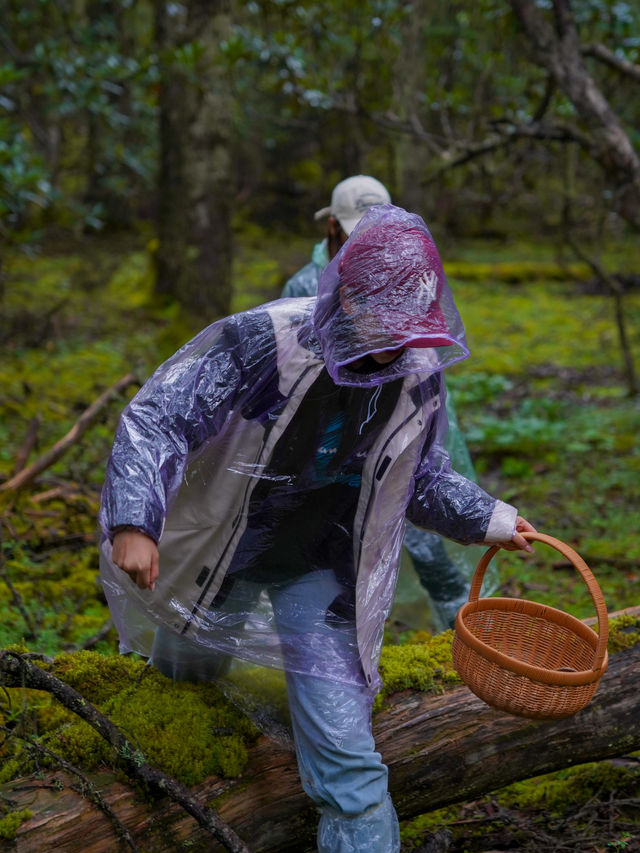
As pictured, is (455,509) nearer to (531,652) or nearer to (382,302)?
(531,652)

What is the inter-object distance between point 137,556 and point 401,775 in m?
1.16

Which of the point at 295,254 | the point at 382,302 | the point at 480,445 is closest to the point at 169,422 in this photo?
the point at 382,302

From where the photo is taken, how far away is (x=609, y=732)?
257 cm

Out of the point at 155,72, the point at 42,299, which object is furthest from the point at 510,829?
the point at 42,299

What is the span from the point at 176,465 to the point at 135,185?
1411 cm

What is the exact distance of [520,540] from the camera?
7.41ft

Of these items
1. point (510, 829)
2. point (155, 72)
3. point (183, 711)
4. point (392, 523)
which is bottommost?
point (510, 829)

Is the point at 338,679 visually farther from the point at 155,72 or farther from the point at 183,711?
the point at 155,72

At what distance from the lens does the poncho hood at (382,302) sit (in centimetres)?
189

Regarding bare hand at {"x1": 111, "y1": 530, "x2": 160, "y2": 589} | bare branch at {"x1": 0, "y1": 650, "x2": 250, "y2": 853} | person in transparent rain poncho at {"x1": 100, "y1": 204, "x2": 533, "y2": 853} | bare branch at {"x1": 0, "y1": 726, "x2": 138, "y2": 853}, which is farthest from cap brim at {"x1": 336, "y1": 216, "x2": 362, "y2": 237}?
bare branch at {"x1": 0, "y1": 726, "x2": 138, "y2": 853}

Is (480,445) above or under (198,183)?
under

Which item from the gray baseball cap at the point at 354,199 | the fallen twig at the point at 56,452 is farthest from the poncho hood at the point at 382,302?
the fallen twig at the point at 56,452

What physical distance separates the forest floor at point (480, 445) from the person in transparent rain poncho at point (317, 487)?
62 centimetres

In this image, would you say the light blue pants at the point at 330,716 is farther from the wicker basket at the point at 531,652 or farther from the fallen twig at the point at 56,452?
the fallen twig at the point at 56,452
